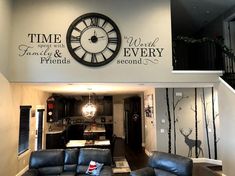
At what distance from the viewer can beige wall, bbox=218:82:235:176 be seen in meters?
5.10

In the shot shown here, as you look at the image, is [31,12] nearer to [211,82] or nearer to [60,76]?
[60,76]

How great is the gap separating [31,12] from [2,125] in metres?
2.74

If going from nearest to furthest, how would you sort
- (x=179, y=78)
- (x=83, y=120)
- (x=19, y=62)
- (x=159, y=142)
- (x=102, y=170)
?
1. (x=102, y=170)
2. (x=19, y=62)
3. (x=179, y=78)
4. (x=159, y=142)
5. (x=83, y=120)

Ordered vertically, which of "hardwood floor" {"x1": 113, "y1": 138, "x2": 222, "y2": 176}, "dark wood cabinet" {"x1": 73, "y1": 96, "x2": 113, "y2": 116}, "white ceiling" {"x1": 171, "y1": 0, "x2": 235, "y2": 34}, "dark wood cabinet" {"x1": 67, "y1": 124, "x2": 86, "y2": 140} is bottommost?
"hardwood floor" {"x1": 113, "y1": 138, "x2": 222, "y2": 176}

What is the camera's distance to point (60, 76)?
5160 mm

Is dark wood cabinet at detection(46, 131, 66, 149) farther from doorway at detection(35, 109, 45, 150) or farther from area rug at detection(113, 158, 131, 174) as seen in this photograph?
area rug at detection(113, 158, 131, 174)

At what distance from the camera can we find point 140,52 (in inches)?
213

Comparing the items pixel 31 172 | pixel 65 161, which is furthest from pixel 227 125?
pixel 31 172

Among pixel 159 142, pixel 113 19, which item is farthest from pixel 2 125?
pixel 159 142

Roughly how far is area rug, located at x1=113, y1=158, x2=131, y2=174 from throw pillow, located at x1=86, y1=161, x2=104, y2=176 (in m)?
1.67

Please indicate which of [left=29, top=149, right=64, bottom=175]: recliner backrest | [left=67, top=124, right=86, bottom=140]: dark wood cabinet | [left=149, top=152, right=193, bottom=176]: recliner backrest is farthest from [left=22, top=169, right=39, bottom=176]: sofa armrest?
[left=67, top=124, right=86, bottom=140]: dark wood cabinet

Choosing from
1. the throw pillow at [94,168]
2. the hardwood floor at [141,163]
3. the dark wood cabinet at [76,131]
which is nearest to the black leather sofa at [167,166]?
the throw pillow at [94,168]

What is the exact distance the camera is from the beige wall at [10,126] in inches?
182

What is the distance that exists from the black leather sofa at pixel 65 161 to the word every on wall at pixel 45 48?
7.02 ft
